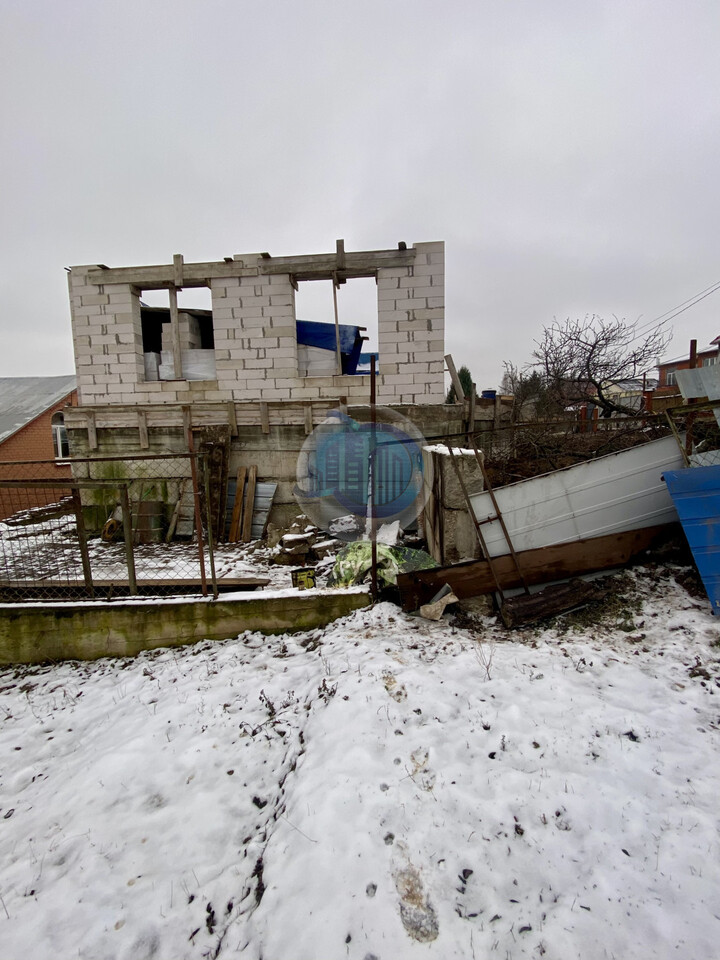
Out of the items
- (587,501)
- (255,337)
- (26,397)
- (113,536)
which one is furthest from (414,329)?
(26,397)

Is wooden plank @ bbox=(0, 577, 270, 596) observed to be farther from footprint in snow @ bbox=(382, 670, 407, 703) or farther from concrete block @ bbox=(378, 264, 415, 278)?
concrete block @ bbox=(378, 264, 415, 278)

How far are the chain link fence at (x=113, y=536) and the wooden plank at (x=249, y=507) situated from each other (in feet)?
1.93

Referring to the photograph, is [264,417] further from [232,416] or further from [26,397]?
[26,397]

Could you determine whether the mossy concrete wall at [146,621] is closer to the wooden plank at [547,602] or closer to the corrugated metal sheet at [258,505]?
the wooden plank at [547,602]

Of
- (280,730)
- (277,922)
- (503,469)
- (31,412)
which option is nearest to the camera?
(277,922)

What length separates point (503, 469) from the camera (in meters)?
6.21

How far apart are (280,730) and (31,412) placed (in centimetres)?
2599

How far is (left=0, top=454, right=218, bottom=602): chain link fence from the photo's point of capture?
489cm

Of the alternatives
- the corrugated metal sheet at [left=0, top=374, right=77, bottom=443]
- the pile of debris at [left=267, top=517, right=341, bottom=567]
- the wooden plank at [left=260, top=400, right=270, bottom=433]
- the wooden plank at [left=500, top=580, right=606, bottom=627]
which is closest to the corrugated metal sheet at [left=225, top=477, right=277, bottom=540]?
the wooden plank at [left=260, top=400, right=270, bottom=433]

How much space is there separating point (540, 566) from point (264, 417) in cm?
614

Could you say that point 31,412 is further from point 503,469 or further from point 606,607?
point 606,607

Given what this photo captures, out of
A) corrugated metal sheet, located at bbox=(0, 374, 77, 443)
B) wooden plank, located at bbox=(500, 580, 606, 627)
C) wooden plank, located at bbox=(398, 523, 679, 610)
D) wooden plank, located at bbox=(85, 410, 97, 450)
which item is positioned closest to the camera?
wooden plank, located at bbox=(500, 580, 606, 627)

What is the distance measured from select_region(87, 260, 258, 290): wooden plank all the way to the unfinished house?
2 cm

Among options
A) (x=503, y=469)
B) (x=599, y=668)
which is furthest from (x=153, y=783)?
(x=503, y=469)
